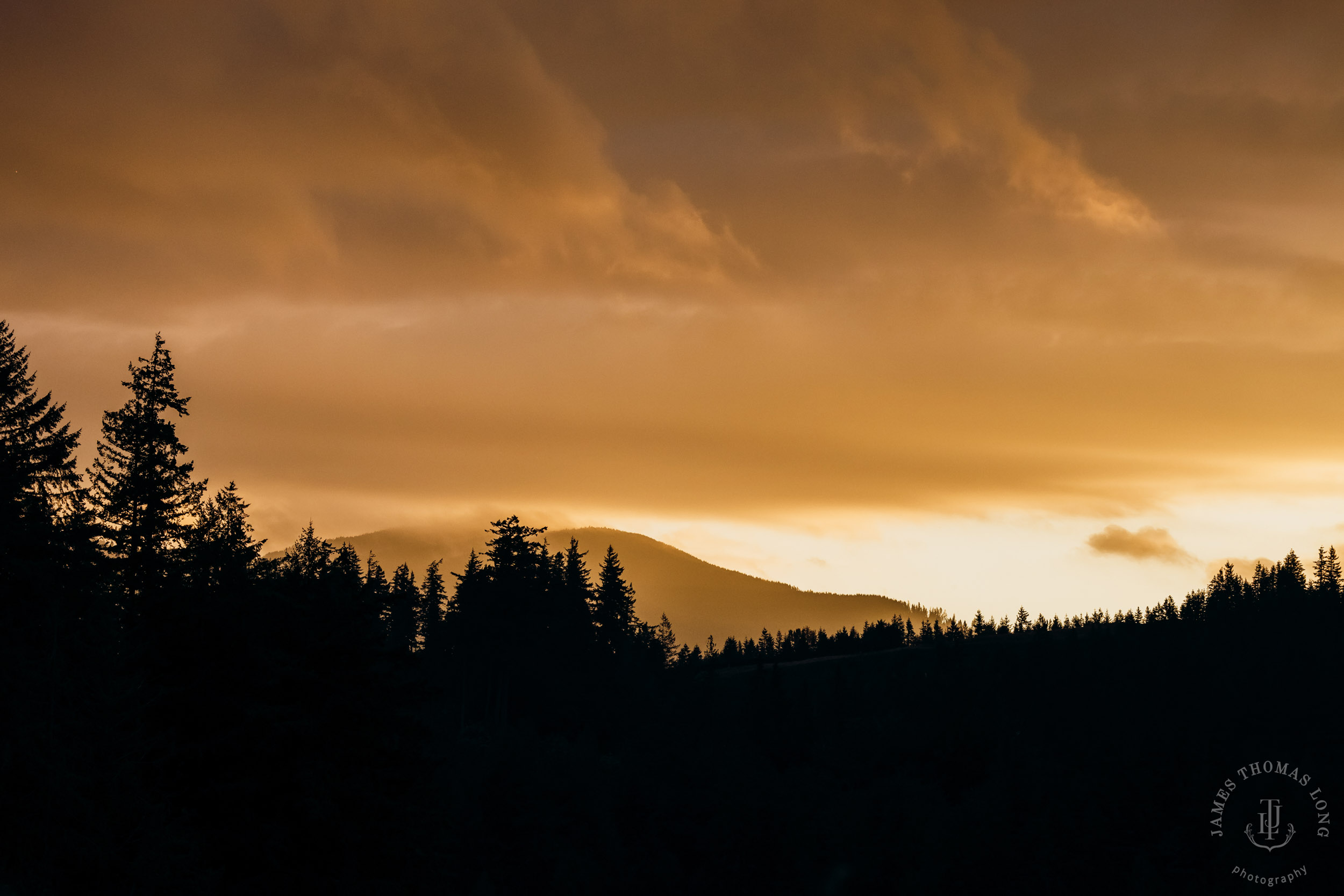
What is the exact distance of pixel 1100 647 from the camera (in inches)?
6511

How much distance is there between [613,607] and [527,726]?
20.0 meters

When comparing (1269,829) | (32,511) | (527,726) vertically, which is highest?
(32,511)

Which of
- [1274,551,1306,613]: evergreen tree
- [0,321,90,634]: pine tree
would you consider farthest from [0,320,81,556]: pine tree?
[1274,551,1306,613]: evergreen tree

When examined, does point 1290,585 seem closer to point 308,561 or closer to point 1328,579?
point 1328,579

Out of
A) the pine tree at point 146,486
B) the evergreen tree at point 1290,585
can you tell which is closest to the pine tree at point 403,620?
the pine tree at point 146,486

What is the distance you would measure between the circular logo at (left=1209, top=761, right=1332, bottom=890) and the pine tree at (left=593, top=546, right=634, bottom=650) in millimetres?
57986

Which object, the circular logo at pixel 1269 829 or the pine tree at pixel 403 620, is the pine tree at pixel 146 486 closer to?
the pine tree at pixel 403 620

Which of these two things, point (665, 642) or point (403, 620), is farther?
point (665, 642)

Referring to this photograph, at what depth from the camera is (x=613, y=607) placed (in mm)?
114250

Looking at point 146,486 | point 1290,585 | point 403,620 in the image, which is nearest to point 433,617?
point 403,620

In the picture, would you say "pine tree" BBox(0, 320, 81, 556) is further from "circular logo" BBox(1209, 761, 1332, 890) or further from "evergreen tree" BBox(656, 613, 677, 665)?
"evergreen tree" BBox(656, 613, 677, 665)

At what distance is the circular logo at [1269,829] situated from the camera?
88375 millimetres

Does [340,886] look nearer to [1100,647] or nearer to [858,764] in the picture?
[858,764]

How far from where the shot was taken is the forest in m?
28.4
